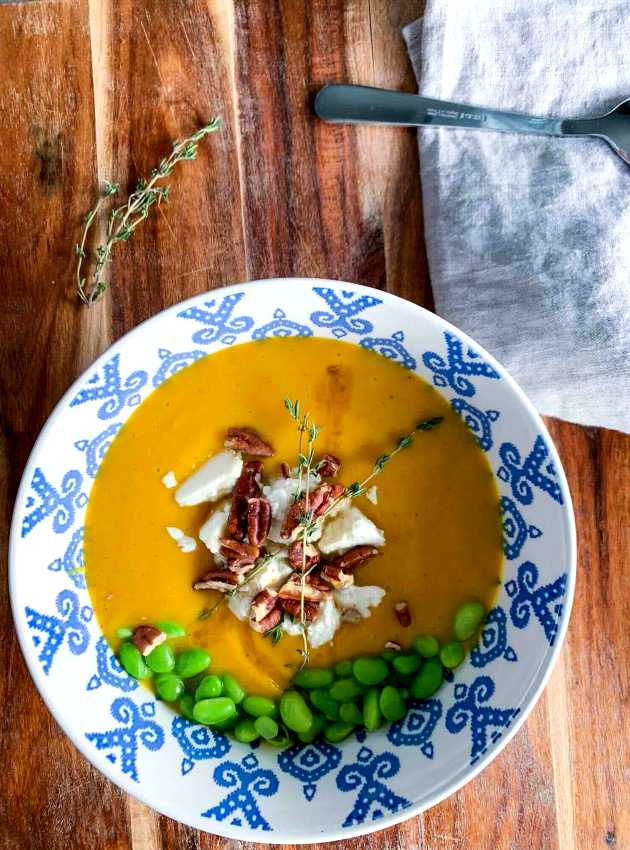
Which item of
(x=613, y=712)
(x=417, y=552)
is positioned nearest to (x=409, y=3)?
(x=417, y=552)

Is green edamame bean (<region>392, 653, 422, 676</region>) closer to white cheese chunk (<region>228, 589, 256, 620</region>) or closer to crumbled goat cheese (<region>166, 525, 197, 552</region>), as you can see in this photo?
white cheese chunk (<region>228, 589, 256, 620</region>)

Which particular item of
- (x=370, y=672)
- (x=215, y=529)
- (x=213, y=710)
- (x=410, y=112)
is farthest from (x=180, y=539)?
(x=410, y=112)

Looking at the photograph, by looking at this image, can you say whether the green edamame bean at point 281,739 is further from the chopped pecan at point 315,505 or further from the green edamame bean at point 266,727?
the chopped pecan at point 315,505

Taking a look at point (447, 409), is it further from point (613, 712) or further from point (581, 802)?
point (581, 802)

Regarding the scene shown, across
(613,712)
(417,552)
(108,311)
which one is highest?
(108,311)

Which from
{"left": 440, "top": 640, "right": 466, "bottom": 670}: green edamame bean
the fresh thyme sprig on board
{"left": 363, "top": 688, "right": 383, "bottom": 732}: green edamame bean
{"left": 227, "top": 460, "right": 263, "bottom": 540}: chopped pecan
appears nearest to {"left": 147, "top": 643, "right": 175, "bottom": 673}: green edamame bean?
{"left": 227, "top": 460, "right": 263, "bottom": 540}: chopped pecan
